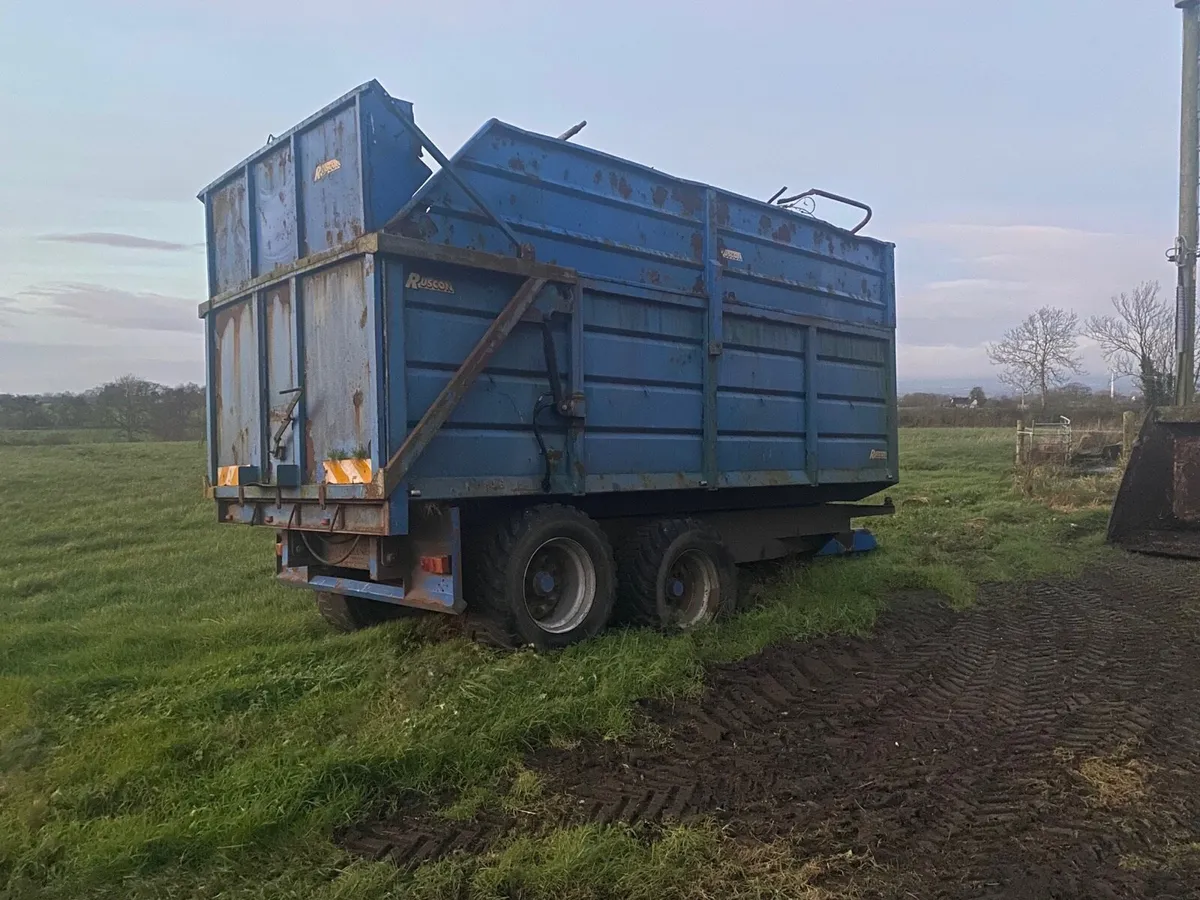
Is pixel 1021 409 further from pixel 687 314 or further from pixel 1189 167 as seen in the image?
pixel 687 314

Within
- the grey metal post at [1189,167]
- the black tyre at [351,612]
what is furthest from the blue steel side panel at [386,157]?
the grey metal post at [1189,167]

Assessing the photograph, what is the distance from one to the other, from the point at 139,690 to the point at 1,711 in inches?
26.6

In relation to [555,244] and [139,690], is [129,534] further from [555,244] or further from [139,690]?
[555,244]

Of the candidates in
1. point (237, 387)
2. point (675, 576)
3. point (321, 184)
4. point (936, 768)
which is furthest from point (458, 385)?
point (936, 768)

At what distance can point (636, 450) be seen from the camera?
645 centimetres

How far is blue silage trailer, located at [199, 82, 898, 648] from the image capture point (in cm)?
519

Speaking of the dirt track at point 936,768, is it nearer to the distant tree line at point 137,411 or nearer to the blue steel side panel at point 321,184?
the blue steel side panel at point 321,184

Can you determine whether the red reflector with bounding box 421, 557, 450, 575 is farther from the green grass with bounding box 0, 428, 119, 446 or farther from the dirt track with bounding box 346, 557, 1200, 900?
the green grass with bounding box 0, 428, 119, 446

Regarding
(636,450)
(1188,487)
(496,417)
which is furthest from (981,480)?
(496,417)

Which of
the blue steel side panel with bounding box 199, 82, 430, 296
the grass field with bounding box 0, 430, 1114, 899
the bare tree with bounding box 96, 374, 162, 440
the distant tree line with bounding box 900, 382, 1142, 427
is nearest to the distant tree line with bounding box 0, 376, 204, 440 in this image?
the bare tree with bounding box 96, 374, 162, 440

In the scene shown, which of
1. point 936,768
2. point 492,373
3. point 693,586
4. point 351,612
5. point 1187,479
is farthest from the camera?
point 1187,479

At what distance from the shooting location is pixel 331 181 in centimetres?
540

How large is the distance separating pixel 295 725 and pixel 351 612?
2063 millimetres

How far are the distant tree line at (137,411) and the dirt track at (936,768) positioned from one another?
85.2ft
